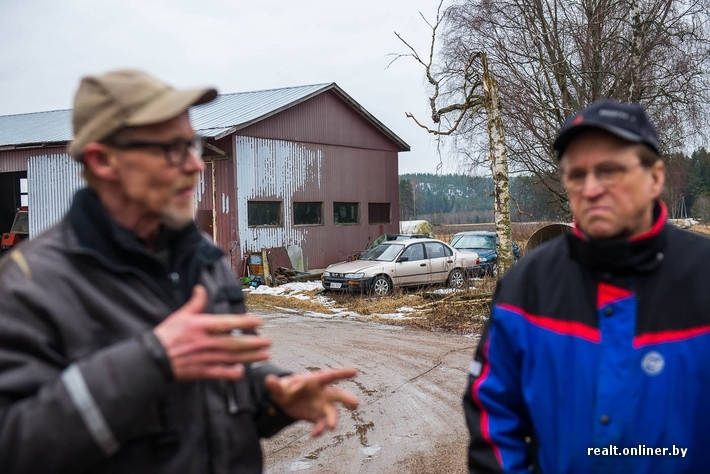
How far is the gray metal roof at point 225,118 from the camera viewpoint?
21.2m

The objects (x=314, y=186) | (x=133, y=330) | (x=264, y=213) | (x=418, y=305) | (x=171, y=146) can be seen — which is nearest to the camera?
(x=133, y=330)

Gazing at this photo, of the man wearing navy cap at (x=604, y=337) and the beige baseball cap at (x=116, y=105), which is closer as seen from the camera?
the beige baseball cap at (x=116, y=105)

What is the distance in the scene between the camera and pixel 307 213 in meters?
23.6

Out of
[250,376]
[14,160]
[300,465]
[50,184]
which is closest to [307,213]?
[50,184]

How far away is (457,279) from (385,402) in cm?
1016

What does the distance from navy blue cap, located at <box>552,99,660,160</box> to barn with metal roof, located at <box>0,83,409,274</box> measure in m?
18.2

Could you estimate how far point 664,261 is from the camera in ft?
6.83

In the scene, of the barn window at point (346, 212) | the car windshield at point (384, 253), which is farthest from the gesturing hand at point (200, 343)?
the barn window at point (346, 212)

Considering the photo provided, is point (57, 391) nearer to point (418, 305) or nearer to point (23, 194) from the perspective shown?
point (418, 305)

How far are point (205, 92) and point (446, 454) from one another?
14.1 ft

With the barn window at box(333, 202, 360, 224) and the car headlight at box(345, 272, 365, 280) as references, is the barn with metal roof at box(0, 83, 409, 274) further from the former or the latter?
the car headlight at box(345, 272, 365, 280)

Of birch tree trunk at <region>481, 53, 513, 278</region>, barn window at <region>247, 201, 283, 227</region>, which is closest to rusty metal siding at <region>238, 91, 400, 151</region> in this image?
barn window at <region>247, 201, 283, 227</region>

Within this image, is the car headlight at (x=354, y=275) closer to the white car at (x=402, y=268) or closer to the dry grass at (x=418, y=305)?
the white car at (x=402, y=268)

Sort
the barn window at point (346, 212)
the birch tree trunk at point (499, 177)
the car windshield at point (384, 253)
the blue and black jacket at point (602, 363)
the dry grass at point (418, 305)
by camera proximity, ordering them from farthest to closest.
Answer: the barn window at point (346, 212) < the car windshield at point (384, 253) < the birch tree trunk at point (499, 177) < the dry grass at point (418, 305) < the blue and black jacket at point (602, 363)
